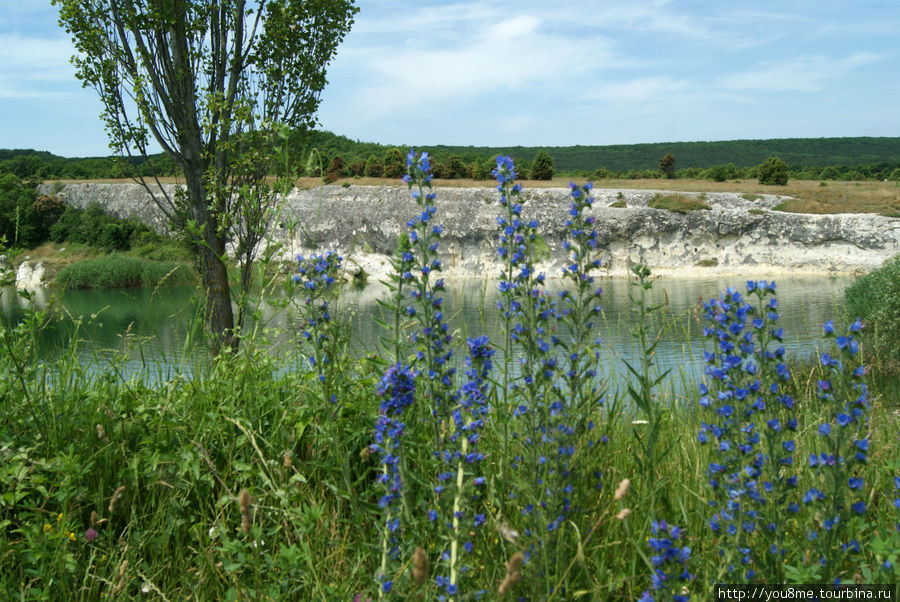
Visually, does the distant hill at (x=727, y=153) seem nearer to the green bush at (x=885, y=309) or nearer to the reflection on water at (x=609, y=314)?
the reflection on water at (x=609, y=314)

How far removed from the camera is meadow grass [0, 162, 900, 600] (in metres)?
1.60

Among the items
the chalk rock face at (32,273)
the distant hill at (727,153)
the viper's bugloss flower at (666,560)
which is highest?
the distant hill at (727,153)

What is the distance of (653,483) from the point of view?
77.8 inches

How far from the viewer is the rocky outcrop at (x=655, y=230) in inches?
1150

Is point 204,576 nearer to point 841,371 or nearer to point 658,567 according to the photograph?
point 658,567

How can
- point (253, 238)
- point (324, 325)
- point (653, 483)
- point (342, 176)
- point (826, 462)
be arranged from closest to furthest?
point (826, 462) → point (653, 483) → point (324, 325) → point (253, 238) → point (342, 176)

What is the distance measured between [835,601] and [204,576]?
74.9 inches

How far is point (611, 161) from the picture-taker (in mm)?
87000

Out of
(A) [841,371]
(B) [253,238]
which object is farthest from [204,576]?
(B) [253,238]

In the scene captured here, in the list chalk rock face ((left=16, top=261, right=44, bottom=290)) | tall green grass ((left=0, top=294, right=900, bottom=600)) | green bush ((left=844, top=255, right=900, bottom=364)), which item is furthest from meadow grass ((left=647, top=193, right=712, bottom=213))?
chalk rock face ((left=16, top=261, right=44, bottom=290))

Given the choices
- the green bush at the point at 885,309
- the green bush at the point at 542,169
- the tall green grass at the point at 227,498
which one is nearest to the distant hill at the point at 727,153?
the green bush at the point at 542,169

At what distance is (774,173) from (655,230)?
14.4 metres

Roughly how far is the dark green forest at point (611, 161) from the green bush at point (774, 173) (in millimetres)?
3979

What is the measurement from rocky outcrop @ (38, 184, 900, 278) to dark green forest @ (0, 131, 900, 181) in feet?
10.0
